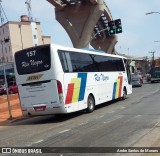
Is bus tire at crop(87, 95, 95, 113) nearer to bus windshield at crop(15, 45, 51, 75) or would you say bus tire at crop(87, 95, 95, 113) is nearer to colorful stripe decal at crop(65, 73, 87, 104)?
colorful stripe decal at crop(65, 73, 87, 104)

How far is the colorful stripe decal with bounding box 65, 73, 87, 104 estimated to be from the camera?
1617 cm

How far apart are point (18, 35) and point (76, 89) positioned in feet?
281

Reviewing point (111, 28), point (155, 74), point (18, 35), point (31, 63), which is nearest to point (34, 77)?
point (31, 63)

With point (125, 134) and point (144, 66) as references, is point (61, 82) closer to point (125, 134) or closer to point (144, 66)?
point (125, 134)

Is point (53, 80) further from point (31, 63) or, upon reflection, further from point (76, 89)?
point (76, 89)

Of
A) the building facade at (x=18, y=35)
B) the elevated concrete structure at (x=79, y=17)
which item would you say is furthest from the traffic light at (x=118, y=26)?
the building facade at (x=18, y=35)

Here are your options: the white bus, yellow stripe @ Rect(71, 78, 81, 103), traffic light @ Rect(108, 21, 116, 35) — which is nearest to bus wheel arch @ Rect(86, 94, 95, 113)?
the white bus

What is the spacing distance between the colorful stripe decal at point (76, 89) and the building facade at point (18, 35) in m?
80.9

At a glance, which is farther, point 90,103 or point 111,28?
point 111,28

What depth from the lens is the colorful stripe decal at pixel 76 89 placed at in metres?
16.2

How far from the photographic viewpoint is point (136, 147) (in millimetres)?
8781

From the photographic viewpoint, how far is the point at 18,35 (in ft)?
328

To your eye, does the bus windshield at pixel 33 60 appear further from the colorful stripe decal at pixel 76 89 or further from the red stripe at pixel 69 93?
the colorful stripe decal at pixel 76 89

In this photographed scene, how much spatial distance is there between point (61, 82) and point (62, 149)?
21.5 ft
